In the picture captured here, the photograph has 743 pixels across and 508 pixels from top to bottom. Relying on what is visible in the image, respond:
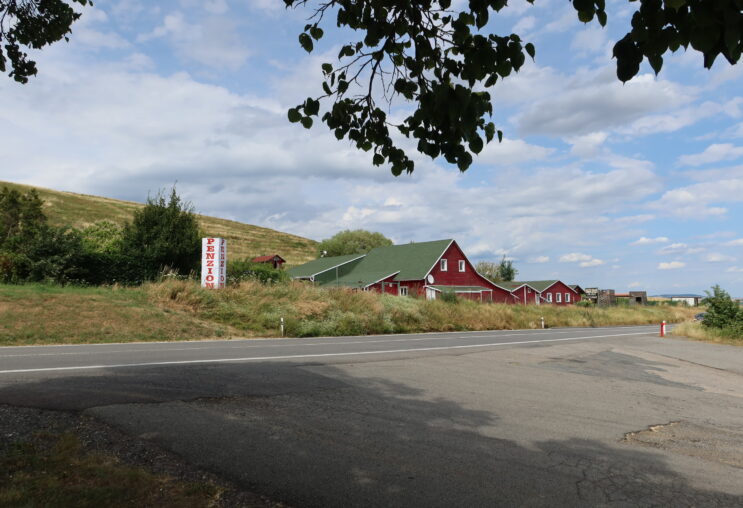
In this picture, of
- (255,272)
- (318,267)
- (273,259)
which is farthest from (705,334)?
(273,259)

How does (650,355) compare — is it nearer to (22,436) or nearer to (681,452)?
(681,452)

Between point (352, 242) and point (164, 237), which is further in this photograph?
point (352, 242)

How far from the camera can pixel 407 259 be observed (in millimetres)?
51375

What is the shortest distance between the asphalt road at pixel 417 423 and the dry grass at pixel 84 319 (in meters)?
7.20

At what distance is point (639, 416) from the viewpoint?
764 centimetres

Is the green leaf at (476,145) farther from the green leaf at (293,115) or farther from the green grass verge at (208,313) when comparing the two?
the green grass verge at (208,313)

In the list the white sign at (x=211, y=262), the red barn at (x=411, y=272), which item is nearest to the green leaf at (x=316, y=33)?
the white sign at (x=211, y=262)

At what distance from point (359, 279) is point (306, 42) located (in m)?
44.6

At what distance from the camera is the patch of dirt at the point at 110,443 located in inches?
163

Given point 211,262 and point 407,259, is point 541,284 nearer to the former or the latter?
point 407,259

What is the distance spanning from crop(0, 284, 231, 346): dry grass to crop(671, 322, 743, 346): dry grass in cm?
2125

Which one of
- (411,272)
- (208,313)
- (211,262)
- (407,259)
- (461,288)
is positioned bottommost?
(208,313)

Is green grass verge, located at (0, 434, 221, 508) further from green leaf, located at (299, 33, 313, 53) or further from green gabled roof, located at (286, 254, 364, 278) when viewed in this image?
green gabled roof, located at (286, 254, 364, 278)

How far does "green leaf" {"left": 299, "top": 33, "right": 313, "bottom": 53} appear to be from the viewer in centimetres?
544
